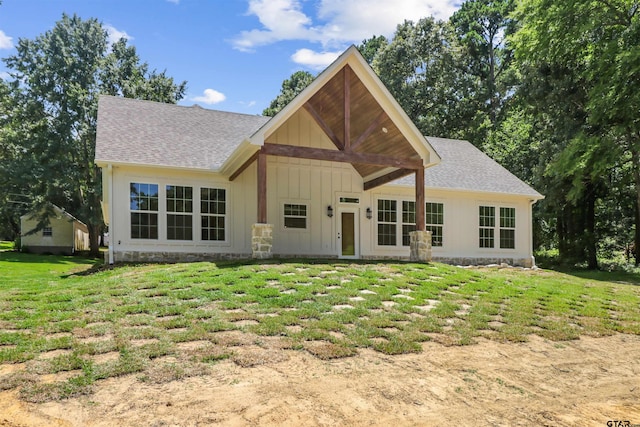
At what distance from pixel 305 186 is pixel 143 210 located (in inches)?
203

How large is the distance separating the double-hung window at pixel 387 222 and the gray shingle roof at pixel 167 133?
5.53 m

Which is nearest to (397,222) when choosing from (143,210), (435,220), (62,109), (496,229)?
(435,220)

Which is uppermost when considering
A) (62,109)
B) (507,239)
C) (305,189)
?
(62,109)

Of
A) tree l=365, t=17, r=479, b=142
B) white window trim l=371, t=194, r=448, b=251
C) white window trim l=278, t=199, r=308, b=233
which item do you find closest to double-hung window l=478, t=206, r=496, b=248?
white window trim l=371, t=194, r=448, b=251

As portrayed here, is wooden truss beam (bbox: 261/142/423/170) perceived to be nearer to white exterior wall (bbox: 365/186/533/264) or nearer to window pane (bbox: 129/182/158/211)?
white exterior wall (bbox: 365/186/533/264)

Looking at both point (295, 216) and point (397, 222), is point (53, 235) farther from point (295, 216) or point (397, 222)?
point (397, 222)

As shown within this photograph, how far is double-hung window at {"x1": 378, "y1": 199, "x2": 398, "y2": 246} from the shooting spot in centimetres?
1673

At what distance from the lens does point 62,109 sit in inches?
1099

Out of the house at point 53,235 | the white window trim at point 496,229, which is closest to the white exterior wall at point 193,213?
the white window trim at point 496,229

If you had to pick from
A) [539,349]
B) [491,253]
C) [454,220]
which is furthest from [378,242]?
[539,349]

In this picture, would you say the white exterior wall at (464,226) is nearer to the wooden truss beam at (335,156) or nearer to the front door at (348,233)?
the front door at (348,233)

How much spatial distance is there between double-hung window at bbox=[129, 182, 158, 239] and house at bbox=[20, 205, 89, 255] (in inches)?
740

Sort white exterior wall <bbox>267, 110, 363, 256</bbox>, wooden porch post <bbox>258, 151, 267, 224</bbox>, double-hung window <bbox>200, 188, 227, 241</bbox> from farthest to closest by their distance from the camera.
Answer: white exterior wall <bbox>267, 110, 363, 256</bbox>
double-hung window <bbox>200, 188, 227, 241</bbox>
wooden porch post <bbox>258, 151, 267, 224</bbox>

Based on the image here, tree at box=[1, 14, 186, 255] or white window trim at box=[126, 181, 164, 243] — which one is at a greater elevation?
tree at box=[1, 14, 186, 255]
